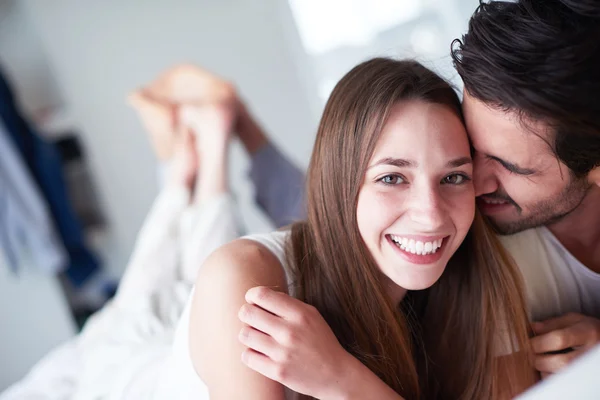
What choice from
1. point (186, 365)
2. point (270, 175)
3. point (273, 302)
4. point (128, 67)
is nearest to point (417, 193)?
point (273, 302)

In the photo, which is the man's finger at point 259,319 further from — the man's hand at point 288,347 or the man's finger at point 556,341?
the man's finger at point 556,341

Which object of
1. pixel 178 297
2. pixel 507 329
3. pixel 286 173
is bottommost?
pixel 507 329

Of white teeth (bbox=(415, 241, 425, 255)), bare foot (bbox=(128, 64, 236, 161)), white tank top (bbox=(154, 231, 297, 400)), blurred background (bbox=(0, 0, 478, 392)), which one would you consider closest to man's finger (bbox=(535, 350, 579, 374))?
white teeth (bbox=(415, 241, 425, 255))

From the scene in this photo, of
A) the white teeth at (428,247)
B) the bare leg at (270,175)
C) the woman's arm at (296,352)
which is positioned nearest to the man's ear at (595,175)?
the white teeth at (428,247)

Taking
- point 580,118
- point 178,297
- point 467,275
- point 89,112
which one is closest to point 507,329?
point 467,275

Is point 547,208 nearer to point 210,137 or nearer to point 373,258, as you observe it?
point 373,258

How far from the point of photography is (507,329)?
41.5 inches

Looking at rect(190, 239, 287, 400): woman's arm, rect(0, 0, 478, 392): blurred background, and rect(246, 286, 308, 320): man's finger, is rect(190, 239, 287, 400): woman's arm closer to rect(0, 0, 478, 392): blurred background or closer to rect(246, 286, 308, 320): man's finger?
rect(246, 286, 308, 320): man's finger

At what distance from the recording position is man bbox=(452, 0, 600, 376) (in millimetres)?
846

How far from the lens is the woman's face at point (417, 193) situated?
0.88m

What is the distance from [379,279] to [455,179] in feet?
0.73

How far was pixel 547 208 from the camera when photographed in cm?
105

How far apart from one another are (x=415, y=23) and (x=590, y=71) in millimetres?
1904

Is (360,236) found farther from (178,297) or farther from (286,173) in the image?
(286,173)
